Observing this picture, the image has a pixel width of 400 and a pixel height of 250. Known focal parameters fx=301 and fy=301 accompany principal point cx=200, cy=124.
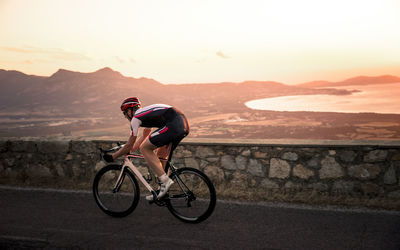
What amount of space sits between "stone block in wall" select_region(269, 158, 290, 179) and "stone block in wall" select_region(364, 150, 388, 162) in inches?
48.0

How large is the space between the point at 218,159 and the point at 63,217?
106 inches

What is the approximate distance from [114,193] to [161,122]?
4.74 ft

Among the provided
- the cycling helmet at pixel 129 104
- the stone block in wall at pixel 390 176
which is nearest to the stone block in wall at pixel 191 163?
the cycling helmet at pixel 129 104

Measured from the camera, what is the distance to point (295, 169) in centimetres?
509

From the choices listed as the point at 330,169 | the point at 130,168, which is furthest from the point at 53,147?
the point at 330,169

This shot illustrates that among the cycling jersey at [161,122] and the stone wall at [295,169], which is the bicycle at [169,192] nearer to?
the cycling jersey at [161,122]

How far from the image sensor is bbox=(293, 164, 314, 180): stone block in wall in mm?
5031

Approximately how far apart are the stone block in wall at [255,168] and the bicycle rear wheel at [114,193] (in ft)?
6.84

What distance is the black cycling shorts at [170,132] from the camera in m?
3.91

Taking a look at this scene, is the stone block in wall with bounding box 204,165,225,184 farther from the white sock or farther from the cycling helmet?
the cycling helmet

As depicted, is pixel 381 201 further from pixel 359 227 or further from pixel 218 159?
pixel 218 159

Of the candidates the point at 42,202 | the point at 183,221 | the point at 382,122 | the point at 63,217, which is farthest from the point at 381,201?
the point at 382,122

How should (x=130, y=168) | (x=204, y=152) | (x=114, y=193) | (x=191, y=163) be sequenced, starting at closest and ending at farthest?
(x=130, y=168) < (x=114, y=193) < (x=204, y=152) < (x=191, y=163)

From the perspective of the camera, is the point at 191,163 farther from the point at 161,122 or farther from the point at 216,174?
the point at 161,122
